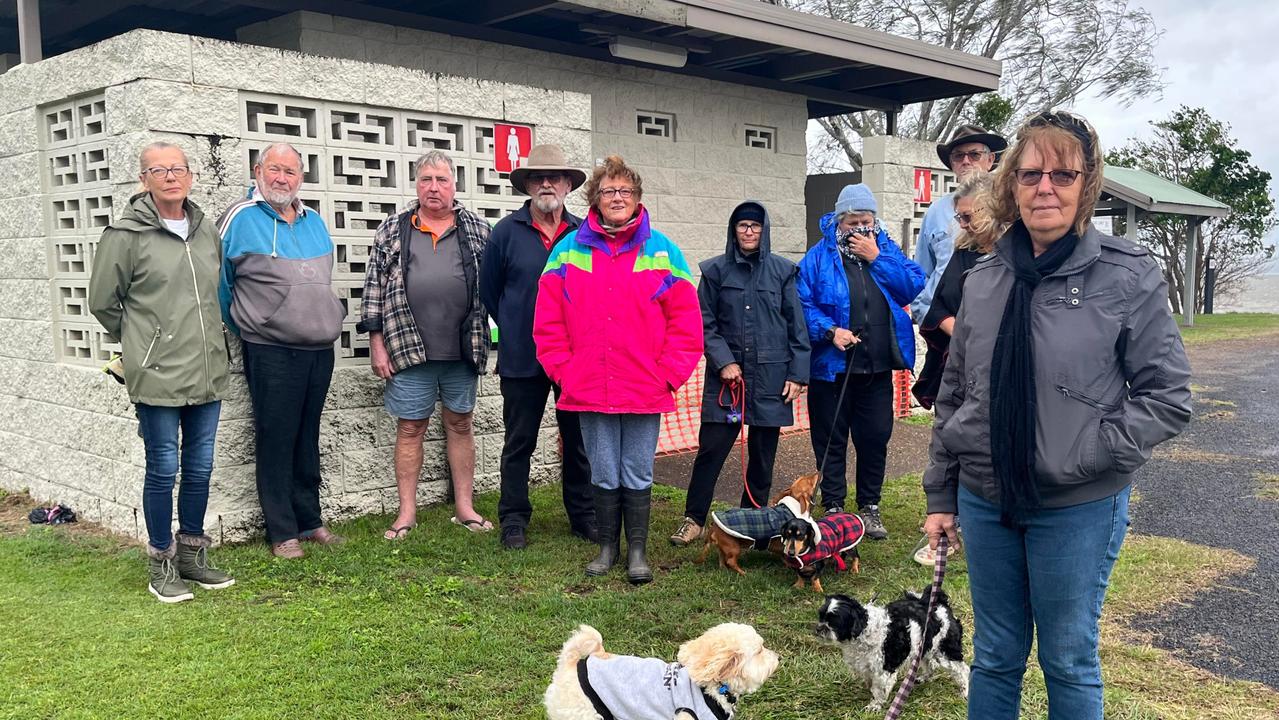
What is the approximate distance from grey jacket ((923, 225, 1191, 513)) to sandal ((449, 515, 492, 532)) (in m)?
3.93

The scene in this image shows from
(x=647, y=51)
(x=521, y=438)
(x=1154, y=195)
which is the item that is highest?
(x=647, y=51)

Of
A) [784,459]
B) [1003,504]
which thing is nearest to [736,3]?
[784,459]

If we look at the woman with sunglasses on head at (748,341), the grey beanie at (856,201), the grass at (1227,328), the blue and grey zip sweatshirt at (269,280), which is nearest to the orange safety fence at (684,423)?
the woman with sunglasses on head at (748,341)

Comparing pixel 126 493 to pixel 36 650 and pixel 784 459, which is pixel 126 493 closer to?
pixel 36 650

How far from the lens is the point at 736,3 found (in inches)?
339

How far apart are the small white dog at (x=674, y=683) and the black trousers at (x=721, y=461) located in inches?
98.9

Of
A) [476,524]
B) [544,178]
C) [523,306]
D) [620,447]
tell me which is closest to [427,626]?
[620,447]

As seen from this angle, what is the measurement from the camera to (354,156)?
20.0ft

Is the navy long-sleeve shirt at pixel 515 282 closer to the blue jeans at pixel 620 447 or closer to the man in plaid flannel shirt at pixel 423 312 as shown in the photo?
the man in plaid flannel shirt at pixel 423 312

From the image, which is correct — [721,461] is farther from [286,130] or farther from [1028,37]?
[1028,37]

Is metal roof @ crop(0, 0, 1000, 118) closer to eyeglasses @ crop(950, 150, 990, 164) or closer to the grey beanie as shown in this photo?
the grey beanie

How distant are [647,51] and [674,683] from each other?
6971mm

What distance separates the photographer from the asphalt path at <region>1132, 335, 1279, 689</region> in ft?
13.6

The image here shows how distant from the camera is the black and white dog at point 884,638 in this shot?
11.7ft
